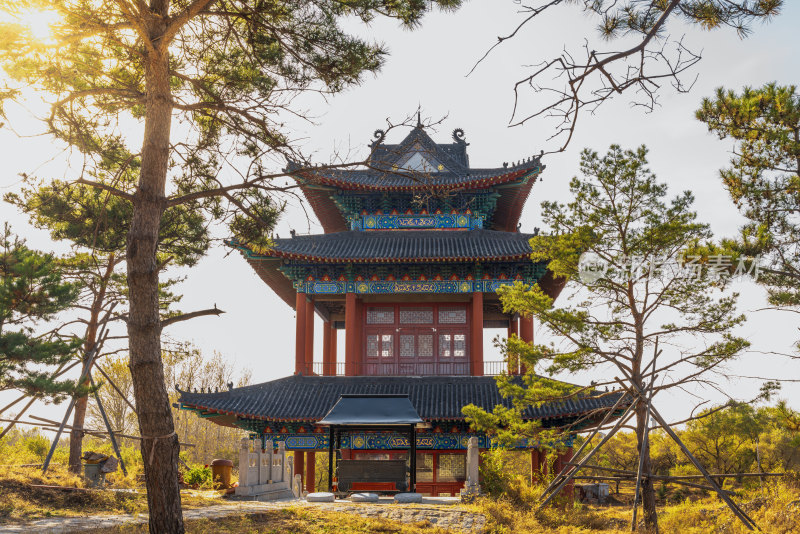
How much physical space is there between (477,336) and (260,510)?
1020cm

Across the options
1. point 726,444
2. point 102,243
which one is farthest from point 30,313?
point 726,444

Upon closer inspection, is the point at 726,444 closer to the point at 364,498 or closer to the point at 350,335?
the point at 350,335

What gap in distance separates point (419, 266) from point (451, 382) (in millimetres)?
3376

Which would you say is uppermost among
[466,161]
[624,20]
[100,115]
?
[466,161]

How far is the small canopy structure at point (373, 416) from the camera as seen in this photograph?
1593 centimetres

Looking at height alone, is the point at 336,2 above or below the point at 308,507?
above

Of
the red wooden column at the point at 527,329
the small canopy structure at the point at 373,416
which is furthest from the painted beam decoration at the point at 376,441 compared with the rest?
the red wooden column at the point at 527,329

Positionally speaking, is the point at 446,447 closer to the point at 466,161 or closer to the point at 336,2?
the point at 466,161

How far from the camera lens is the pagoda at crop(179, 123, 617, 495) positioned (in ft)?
61.0

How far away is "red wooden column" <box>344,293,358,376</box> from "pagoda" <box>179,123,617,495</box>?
3 centimetres

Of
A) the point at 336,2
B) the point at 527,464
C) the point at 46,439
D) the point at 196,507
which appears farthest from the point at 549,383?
the point at 527,464

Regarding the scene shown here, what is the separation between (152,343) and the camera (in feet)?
22.6

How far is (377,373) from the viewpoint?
20.7 m

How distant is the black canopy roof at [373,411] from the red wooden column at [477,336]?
2.90 metres
